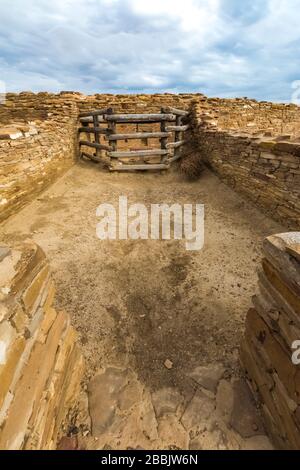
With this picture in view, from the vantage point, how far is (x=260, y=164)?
224 inches

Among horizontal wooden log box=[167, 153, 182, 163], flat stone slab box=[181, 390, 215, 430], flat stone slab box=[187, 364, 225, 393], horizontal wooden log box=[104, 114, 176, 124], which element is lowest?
flat stone slab box=[181, 390, 215, 430]

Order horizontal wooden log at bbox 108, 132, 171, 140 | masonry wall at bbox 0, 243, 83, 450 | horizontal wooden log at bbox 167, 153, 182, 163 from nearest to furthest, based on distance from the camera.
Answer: masonry wall at bbox 0, 243, 83, 450 → horizontal wooden log at bbox 108, 132, 171, 140 → horizontal wooden log at bbox 167, 153, 182, 163

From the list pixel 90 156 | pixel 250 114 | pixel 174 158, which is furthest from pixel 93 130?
pixel 250 114

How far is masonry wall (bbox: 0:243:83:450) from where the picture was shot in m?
1.52

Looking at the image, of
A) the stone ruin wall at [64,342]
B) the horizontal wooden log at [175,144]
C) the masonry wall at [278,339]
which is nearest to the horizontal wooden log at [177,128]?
the horizontal wooden log at [175,144]

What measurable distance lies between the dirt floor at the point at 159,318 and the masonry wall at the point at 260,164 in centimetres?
41

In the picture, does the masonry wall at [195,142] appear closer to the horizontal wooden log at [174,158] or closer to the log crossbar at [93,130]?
the log crossbar at [93,130]

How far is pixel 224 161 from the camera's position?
23.7 ft

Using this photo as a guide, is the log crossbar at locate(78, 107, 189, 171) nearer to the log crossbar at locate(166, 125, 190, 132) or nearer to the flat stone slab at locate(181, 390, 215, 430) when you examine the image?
the log crossbar at locate(166, 125, 190, 132)

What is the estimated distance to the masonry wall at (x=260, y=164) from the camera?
4.89 metres

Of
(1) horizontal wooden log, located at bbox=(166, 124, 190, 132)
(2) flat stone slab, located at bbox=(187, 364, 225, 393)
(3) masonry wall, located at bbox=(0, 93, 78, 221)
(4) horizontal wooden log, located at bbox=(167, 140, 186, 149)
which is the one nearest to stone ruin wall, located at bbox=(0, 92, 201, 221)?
(3) masonry wall, located at bbox=(0, 93, 78, 221)

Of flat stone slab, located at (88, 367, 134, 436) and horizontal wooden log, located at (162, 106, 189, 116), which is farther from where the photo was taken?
horizontal wooden log, located at (162, 106, 189, 116)

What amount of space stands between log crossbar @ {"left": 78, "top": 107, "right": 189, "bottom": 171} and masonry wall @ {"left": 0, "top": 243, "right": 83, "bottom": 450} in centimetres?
690
